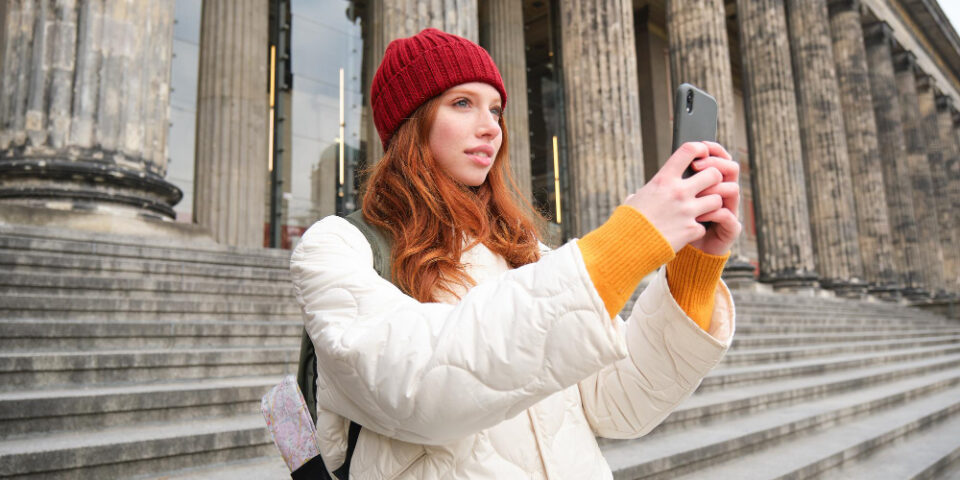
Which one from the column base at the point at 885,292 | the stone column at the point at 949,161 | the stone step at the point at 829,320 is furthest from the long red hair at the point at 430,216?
the stone column at the point at 949,161

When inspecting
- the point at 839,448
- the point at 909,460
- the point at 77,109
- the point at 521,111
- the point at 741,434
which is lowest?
the point at 909,460

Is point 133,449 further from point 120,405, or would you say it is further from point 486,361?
point 486,361

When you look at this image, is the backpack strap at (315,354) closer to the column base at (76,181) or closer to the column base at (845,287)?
the column base at (76,181)

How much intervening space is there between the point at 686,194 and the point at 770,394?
5.20m

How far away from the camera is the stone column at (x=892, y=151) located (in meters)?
22.0

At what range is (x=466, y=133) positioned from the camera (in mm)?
1152

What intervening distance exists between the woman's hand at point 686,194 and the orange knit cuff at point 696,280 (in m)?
0.13

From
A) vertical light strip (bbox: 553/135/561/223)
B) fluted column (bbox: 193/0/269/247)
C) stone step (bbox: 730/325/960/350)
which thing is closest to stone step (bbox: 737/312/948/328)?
stone step (bbox: 730/325/960/350)

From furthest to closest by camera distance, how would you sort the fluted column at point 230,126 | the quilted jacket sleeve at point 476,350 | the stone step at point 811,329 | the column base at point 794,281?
the column base at point 794,281 → the fluted column at point 230,126 → the stone step at point 811,329 → the quilted jacket sleeve at point 476,350

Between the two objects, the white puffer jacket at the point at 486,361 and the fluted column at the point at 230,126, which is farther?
the fluted column at the point at 230,126

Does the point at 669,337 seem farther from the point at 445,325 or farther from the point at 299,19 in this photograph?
the point at 299,19

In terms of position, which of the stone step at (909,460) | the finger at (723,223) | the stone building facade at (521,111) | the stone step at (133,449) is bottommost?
the stone step at (909,460)

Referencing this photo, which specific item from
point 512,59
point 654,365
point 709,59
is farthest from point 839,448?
point 512,59

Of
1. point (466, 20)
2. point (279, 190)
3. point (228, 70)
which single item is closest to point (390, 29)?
point (466, 20)
